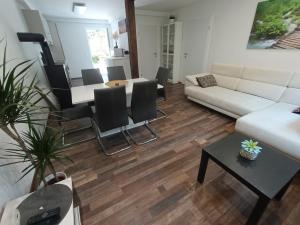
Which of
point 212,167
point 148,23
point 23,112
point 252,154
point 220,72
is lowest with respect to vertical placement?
point 212,167

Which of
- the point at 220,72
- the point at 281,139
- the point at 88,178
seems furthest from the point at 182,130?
the point at 220,72

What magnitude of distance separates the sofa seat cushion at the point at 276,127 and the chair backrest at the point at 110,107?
66.9 inches

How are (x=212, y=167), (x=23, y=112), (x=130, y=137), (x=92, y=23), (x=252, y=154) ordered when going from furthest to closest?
(x=92, y=23), (x=130, y=137), (x=212, y=167), (x=252, y=154), (x=23, y=112)

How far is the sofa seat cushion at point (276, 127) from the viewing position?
1.65 m

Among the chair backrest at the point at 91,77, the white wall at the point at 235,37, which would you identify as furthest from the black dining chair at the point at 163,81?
the white wall at the point at 235,37

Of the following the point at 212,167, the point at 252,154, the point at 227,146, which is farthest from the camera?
the point at 212,167

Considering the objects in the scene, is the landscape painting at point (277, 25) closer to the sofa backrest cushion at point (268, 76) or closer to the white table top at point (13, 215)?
the sofa backrest cushion at point (268, 76)

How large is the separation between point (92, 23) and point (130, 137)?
247 inches

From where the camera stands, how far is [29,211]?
980 mm

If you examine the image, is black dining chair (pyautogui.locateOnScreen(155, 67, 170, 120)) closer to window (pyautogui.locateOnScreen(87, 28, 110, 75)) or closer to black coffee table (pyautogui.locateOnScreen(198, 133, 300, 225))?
black coffee table (pyautogui.locateOnScreen(198, 133, 300, 225))

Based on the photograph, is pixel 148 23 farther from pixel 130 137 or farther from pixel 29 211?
pixel 29 211

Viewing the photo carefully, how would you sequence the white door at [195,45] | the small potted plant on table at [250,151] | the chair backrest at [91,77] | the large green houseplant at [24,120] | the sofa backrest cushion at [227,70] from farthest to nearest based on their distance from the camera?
the white door at [195,45] < the sofa backrest cushion at [227,70] < the chair backrest at [91,77] < the small potted plant on table at [250,151] < the large green houseplant at [24,120]

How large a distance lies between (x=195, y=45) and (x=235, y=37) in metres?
1.19

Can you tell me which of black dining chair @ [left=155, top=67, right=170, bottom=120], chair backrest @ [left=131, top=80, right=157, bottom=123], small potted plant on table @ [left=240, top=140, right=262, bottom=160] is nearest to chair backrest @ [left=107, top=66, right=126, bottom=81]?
black dining chair @ [left=155, top=67, right=170, bottom=120]
